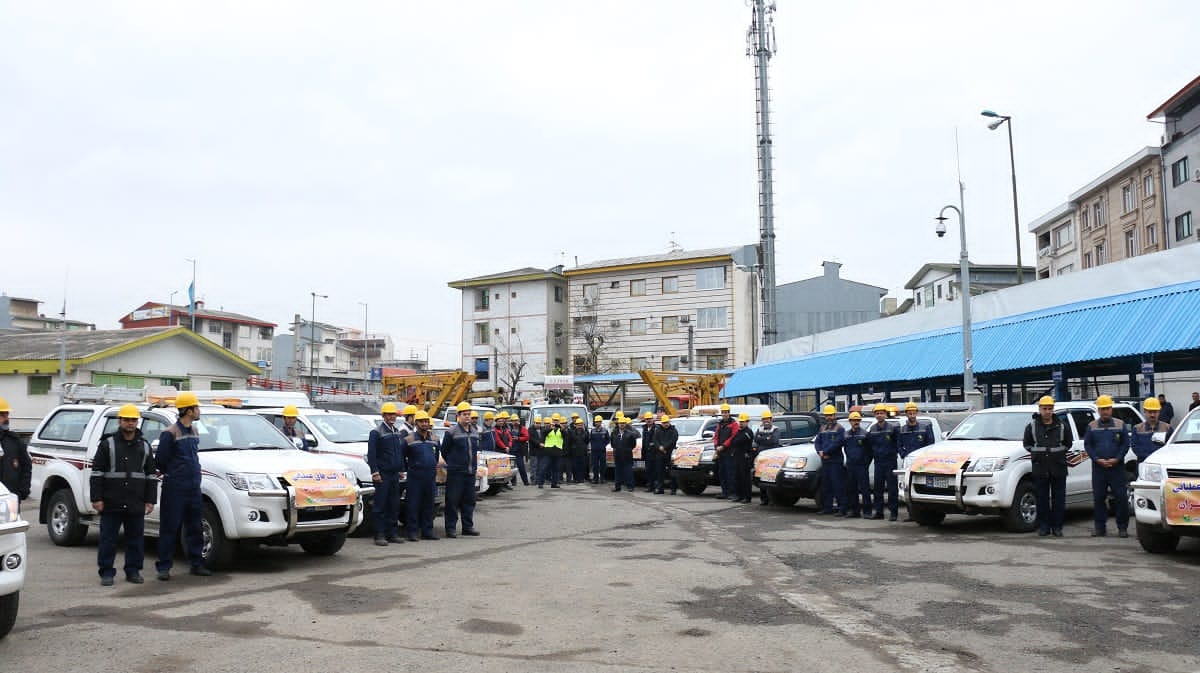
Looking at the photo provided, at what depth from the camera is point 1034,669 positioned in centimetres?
607

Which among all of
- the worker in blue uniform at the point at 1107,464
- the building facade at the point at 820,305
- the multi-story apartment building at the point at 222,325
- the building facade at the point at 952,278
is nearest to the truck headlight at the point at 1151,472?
the worker in blue uniform at the point at 1107,464

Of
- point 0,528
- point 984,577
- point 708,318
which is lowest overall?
point 984,577

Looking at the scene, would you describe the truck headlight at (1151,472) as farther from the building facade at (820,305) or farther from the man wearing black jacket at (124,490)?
the building facade at (820,305)

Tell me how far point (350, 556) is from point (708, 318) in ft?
162

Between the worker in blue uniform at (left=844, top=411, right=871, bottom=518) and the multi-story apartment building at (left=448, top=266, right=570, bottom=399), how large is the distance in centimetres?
4849

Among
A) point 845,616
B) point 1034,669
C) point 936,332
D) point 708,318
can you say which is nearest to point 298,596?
point 845,616

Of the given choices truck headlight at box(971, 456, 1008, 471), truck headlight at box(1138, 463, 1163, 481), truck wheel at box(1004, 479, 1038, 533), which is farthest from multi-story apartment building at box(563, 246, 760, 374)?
truck headlight at box(1138, 463, 1163, 481)

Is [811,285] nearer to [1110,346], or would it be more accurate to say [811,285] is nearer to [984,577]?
[1110,346]

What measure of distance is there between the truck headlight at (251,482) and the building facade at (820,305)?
62.3m

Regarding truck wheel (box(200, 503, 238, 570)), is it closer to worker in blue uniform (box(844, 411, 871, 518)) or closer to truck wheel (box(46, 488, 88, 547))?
truck wheel (box(46, 488, 88, 547))

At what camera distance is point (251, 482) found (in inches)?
384

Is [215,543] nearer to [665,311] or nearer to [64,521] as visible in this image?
[64,521]

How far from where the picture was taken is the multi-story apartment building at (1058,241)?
56031 millimetres

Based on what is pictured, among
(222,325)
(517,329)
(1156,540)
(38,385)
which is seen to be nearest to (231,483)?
(1156,540)
